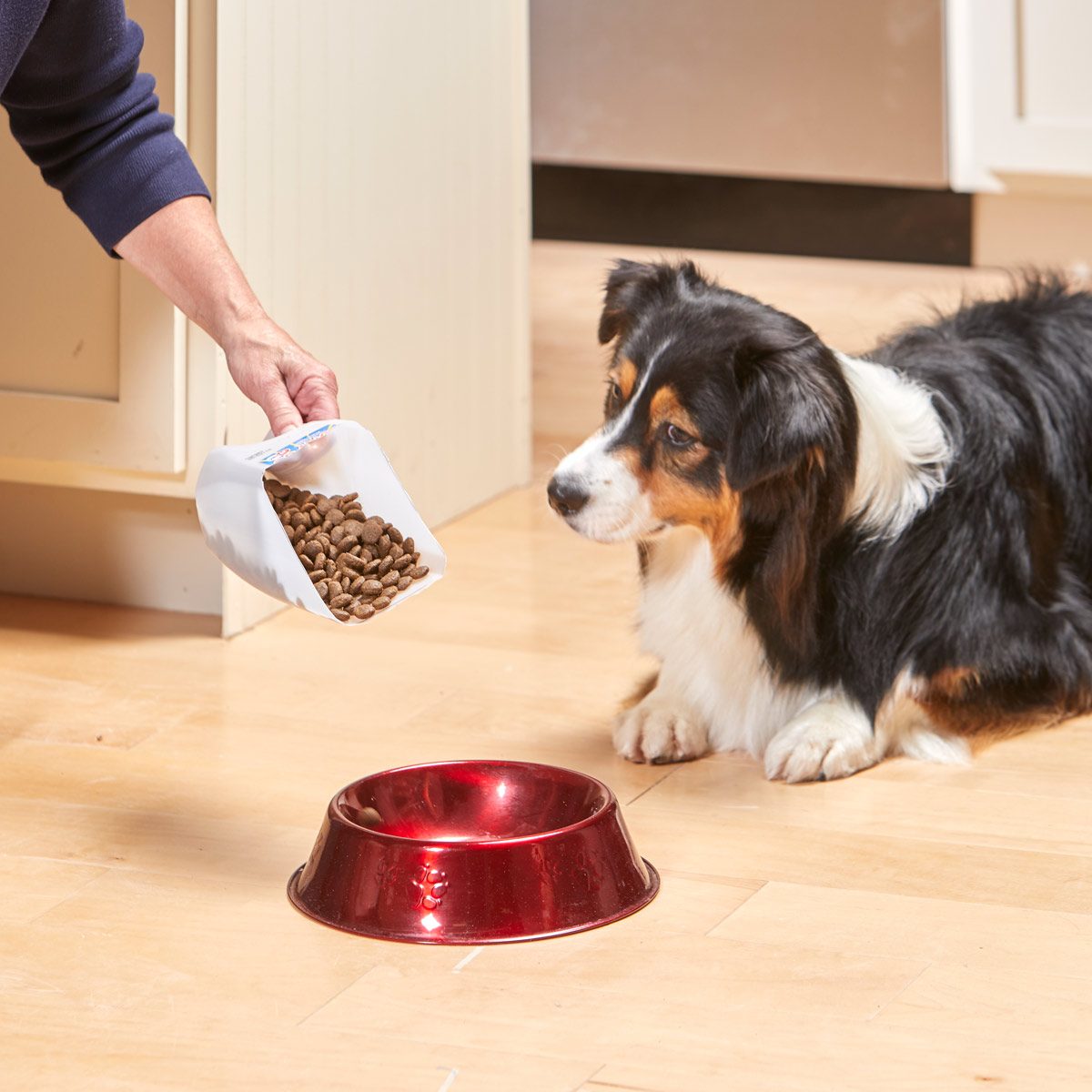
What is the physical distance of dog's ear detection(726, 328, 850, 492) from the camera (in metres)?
1.93

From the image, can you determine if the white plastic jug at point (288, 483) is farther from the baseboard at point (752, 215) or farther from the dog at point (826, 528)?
the baseboard at point (752, 215)

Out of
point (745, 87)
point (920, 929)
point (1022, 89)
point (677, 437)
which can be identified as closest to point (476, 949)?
point (920, 929)

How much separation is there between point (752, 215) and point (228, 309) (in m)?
3.97

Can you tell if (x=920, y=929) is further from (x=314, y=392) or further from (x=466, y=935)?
(x=314, y=392)

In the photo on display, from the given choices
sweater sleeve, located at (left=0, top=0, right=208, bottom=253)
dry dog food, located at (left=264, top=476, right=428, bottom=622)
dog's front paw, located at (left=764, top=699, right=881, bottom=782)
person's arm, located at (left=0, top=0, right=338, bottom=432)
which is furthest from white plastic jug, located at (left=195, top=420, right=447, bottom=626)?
dog's front paw, located at (left=764, top=699, right=881, bottom=782)

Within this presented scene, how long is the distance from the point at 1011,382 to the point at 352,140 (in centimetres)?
110

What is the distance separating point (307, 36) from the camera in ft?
8.78

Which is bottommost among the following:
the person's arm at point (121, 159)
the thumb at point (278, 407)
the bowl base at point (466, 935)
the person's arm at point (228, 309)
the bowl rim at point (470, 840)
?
the bowl base at point (466, 935)

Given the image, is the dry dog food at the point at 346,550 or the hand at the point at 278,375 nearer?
the dry dog food at the point at 346,550

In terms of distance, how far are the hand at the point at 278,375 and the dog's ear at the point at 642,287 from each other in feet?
1.21

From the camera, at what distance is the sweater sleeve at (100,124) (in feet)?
6.44

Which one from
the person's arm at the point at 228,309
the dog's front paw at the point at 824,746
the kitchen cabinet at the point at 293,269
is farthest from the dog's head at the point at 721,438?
the kitchen cabinet at the point at 293,269

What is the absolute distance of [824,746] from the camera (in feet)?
6.77

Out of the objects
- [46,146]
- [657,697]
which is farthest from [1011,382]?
[46,146]
